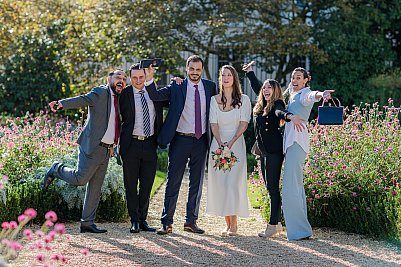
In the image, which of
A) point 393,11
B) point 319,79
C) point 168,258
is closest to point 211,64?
point 319,79

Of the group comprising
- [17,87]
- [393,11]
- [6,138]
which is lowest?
[6,138]

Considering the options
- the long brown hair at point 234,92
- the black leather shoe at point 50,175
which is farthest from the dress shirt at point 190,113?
the black leather shoe at point 50,175

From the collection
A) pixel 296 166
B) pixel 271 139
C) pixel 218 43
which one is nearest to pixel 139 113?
pixel 271 139

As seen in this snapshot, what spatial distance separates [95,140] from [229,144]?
1.40 meters

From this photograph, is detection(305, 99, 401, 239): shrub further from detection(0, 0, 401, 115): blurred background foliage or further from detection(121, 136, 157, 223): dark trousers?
detection(0, 0, 401, 115): blurred background foliage

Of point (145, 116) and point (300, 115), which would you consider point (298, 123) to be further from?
point (145, 116)

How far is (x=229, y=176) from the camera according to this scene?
8086mm

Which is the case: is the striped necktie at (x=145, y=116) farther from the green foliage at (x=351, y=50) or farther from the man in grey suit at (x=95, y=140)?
the green foliage at (x=351, y=50)

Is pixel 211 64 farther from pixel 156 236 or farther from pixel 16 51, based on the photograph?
pixel 156 236

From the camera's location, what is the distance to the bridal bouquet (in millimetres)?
7891

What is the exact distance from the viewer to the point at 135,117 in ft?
25.8

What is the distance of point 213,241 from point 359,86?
420 inches

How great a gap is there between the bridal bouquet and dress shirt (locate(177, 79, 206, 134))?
0.92ft

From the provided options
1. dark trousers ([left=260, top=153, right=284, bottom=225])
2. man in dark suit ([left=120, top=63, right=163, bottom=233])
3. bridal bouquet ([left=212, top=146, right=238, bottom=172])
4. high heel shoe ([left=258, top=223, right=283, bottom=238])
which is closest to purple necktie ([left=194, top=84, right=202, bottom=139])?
bridal bouquet ([left=212, top=146, right=238, bottom=172])
